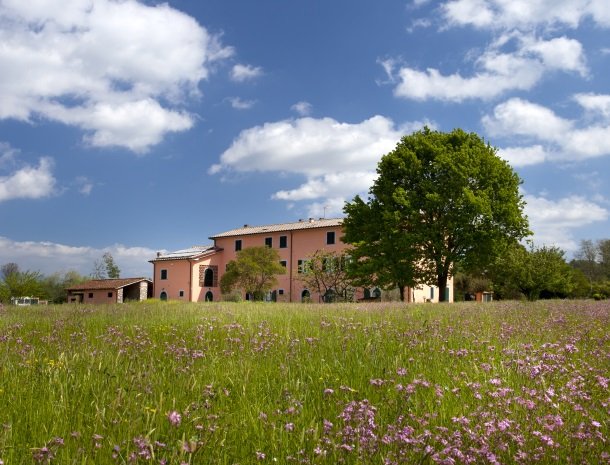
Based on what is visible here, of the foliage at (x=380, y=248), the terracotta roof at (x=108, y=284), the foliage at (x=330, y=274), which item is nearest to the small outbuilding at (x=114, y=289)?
the terracotta roof at (x=108, y=284)

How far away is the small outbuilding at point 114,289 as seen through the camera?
2566 inches

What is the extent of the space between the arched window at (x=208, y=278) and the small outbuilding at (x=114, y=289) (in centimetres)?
977

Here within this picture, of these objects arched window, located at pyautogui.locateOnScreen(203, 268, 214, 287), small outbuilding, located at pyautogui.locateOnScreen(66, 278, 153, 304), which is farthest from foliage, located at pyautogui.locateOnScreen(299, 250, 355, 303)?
small outbuilding, located at pyautogui.locateOnScreen(66, 278, 153, 304)

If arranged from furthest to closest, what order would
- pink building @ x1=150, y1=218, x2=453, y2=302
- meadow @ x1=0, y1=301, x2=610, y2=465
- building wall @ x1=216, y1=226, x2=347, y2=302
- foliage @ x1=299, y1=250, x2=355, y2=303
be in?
pink building @ x1=150, y1=218, x2=453, y2=302
building wall @ x1=216, y1=226, x2=347, y2=302
foliage @ x1=299, y1=250, x2=355, y2=303
meadow @ x1=0, y1=301, x2=610, y2=465

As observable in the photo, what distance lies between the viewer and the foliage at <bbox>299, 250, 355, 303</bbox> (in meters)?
45.3

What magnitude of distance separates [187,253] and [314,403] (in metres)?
61.6

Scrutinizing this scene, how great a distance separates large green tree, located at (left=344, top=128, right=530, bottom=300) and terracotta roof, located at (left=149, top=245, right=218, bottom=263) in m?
31.2

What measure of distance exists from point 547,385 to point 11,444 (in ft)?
14.7

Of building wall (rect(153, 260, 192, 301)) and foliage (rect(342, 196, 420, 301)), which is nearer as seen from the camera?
foliage (rect(342, 196, 420, 301))

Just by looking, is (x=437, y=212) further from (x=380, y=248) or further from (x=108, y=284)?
(x=108, y=284)

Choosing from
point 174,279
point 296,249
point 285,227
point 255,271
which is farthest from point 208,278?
point 255,271

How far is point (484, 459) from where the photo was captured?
3027 mm

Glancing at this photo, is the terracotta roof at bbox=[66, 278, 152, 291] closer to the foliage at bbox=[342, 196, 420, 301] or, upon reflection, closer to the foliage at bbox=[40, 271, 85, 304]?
the foliage at bbox=[40, 271, 85, 304]

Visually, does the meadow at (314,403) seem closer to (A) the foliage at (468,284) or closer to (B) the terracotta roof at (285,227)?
(B) the terracotta roof at (285,227)
